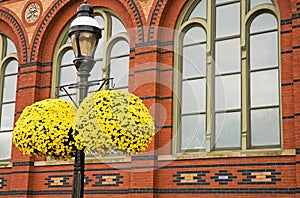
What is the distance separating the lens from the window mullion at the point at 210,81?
11.8m

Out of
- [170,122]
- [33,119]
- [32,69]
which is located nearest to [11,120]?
[32,69]

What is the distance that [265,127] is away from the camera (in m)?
11.1

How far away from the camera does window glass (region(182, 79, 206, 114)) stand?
39.9ft

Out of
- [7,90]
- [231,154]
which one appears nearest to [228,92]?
[231,154]

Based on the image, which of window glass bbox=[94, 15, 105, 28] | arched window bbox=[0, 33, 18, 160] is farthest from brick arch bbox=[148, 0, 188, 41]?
arched window bbox=[0, 33, 18, 160]

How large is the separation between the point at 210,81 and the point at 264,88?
131cm

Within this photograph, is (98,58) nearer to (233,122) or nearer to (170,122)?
(170,122)

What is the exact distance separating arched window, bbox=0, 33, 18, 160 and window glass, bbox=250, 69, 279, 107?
24.6 ft

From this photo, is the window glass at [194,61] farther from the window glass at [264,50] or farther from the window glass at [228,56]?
the window glass at [264,50]

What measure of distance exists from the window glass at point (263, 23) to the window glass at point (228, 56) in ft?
1.53

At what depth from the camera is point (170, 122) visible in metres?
12.3

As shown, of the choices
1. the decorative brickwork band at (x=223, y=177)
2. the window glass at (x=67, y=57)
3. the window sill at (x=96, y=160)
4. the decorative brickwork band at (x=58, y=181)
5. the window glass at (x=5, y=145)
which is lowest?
the decorative brickwork band at (x=58, y=181)

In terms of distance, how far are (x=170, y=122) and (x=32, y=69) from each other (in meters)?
4.83

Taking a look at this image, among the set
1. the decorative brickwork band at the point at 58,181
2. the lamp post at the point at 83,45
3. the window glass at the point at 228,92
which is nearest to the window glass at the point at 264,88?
the window glass at the point at 228,92
